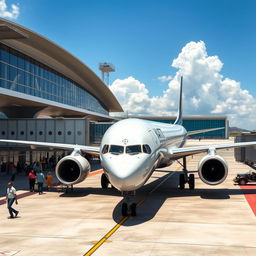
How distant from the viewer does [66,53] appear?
51.5 meters

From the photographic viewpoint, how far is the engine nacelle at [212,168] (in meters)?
19.3

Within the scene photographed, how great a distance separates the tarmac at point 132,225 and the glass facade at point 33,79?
66.8ft

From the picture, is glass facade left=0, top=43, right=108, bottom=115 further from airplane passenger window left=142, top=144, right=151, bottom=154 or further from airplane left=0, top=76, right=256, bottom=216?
airplane passenger window left=142, top=144, right=151, bottom=154

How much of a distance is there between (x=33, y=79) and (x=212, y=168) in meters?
32.0

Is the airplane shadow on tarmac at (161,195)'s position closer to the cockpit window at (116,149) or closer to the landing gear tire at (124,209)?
the landing gear tire at (124,209)

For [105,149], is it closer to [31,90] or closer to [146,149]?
[146,149]

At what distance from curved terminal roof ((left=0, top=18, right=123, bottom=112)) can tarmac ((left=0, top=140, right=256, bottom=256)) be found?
15.8 meters

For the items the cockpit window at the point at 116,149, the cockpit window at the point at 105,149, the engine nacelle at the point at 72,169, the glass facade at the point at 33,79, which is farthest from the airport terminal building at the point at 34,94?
the cockpit window at the point at 116,149

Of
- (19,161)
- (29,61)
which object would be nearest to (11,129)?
(19,161)

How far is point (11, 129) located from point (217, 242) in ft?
103

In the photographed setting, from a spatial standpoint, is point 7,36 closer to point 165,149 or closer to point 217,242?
point 165,149

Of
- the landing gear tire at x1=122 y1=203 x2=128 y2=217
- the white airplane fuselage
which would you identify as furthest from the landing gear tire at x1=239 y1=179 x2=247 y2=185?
the landing gear tire at x1=122 y1=203 x2=128 y2=217

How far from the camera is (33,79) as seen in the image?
1789 inches

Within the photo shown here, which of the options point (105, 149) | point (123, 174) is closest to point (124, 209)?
point (123, 174)
